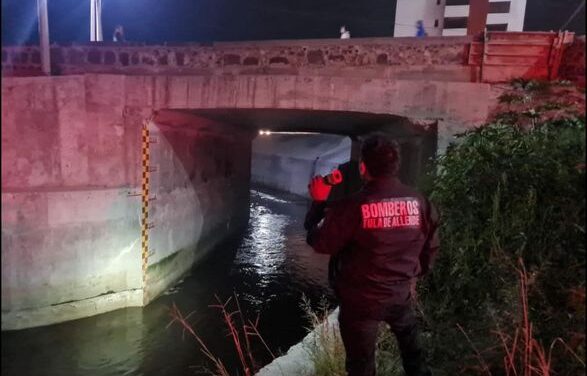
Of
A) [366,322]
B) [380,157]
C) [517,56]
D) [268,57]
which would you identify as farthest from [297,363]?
[517,56]

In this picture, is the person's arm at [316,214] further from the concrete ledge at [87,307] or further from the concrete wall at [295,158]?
the concrete wall at [295,158]

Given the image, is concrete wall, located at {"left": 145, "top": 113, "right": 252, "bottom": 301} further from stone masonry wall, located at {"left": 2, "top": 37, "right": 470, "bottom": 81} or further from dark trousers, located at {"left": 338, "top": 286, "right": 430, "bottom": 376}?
dark trousers, located at {"left": 338, "top": 286, "right": 430, "bottom": 376}

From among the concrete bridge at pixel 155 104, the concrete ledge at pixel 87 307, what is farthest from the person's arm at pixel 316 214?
the concrete ledge at pixel 87 307

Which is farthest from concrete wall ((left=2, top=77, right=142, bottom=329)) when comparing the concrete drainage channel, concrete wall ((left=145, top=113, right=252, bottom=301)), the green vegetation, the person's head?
the green vegetation

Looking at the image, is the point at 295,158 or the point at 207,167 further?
the point at 295,158

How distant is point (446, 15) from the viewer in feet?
81.7

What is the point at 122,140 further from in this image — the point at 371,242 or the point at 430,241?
the point at 430,241

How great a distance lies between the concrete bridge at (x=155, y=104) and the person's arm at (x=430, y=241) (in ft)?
11.0

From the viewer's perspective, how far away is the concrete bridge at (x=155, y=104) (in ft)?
18.3

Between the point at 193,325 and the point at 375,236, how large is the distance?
5349 mm

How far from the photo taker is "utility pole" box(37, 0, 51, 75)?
6043 mm

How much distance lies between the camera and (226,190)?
35.5 ft

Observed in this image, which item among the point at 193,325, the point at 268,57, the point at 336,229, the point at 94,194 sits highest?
the point at 268,57

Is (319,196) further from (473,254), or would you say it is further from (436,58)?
(436,58)
